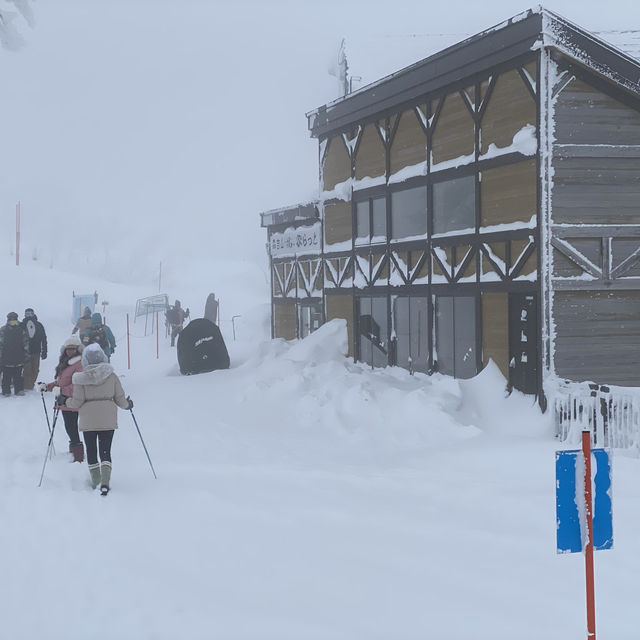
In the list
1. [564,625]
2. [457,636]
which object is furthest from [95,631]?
[564,625]

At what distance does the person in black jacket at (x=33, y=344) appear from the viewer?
17766 mm

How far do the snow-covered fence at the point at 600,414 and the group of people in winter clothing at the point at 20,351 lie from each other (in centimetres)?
1153

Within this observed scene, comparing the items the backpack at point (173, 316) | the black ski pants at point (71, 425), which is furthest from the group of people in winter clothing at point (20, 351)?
the backpack at point (173, 316)

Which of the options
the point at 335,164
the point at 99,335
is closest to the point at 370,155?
the point at 335,164

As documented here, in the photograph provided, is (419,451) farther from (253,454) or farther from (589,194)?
(589,194)

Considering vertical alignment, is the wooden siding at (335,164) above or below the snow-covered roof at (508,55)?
below

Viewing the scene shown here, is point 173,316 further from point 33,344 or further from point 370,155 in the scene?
point 370,155

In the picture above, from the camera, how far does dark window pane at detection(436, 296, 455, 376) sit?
622 inches

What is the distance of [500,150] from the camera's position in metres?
14.1

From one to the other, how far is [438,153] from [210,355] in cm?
848

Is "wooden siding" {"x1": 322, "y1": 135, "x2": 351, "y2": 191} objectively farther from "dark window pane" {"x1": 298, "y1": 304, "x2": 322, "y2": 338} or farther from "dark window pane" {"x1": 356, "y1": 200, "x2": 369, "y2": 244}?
"dark window pane" {"x1": 298, "y1": 304, "x2": 322, "y2": 338}

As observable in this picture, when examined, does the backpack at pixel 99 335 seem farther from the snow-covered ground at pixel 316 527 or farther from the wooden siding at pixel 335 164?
the wooden siding at pixel 335 164

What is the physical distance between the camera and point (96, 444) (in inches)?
357

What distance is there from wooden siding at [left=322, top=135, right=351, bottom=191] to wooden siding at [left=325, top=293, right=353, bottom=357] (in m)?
3.02
